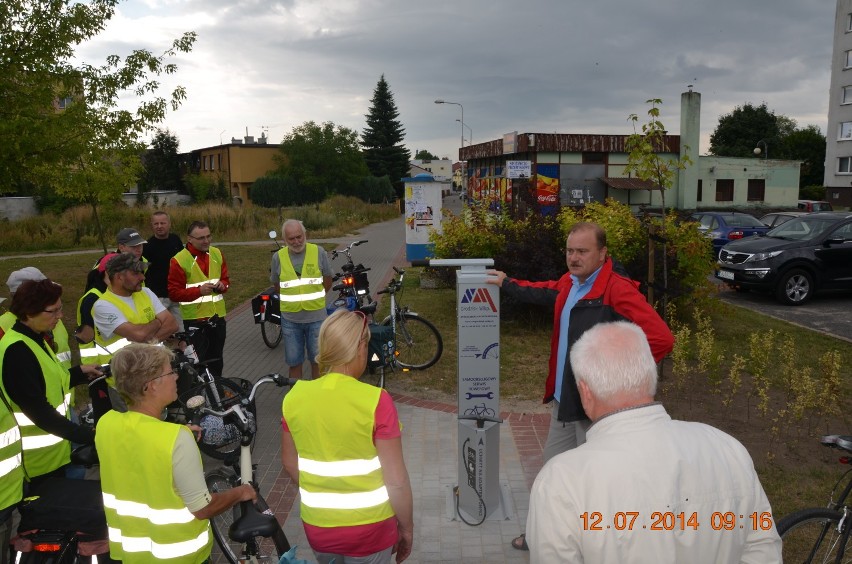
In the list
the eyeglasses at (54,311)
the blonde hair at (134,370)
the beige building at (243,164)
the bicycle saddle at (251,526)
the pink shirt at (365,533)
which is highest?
the beige building at (243,164)

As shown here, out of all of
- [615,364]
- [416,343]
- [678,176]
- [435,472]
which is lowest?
[435,472]

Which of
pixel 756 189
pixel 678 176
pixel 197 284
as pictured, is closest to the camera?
pixel 197 284

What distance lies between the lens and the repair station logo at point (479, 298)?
4586mm

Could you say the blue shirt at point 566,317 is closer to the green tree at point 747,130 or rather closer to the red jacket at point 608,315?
the red jacket at point 608,315

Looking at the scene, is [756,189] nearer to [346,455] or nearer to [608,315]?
[608,315]

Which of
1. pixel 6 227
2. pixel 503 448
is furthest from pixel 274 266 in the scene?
pixel 6 227

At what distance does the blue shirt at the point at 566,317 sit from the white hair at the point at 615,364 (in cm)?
187

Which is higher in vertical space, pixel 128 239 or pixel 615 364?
pixel 128 239

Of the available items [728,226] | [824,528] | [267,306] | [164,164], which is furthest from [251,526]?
[164,164]

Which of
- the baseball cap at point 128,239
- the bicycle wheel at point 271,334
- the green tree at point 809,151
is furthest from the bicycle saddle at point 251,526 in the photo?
the green tree at point 809,151

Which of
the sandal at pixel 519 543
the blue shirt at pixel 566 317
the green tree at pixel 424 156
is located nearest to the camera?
the blue shirt at pixel 566 317

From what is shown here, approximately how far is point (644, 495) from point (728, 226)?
20.2m

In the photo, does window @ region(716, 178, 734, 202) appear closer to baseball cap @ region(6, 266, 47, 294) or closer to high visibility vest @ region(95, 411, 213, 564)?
baseball cap @ region(6, 266, 47, 294)

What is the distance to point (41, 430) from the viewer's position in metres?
3.56
